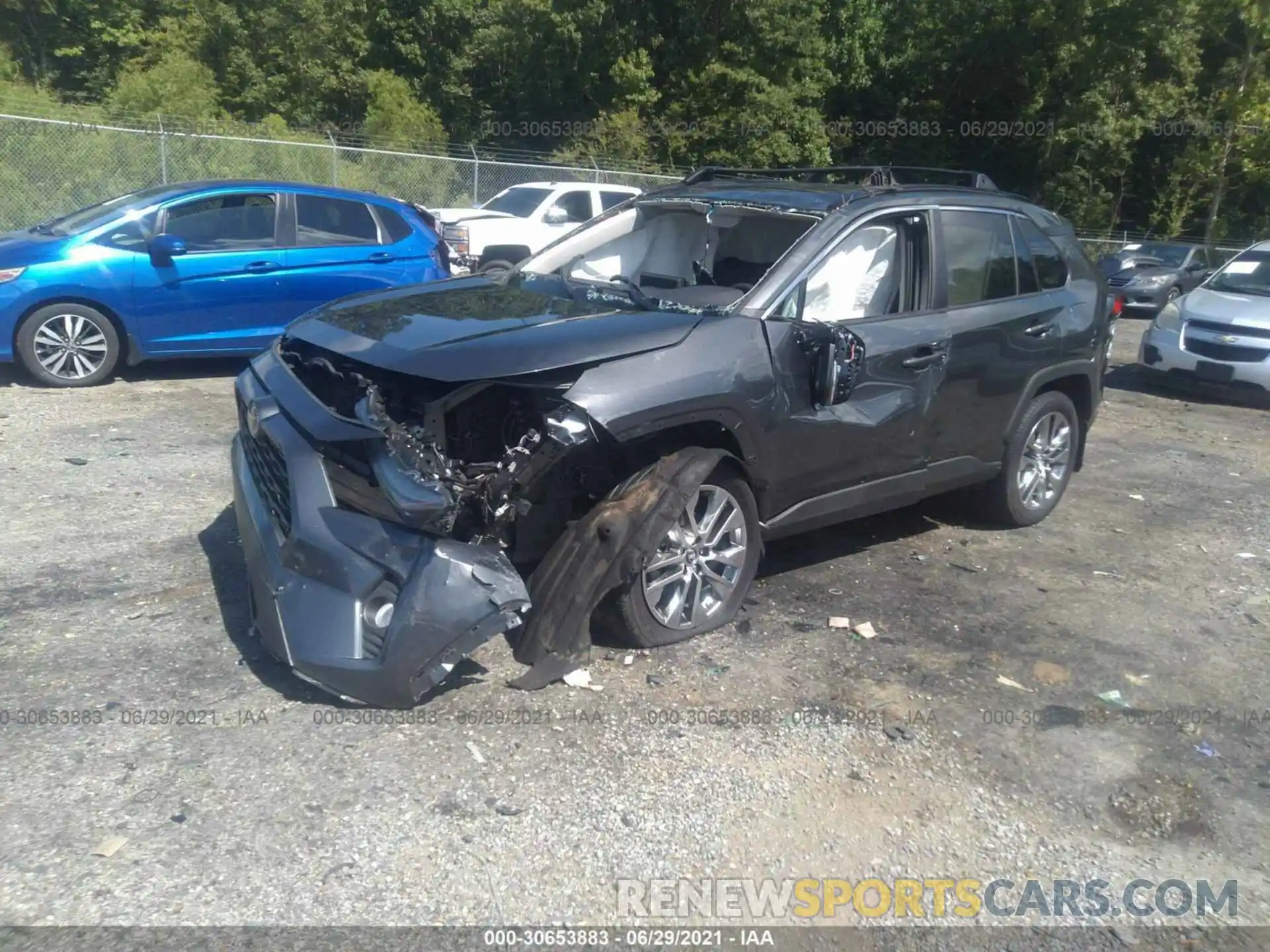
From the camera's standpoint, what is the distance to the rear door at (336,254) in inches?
364

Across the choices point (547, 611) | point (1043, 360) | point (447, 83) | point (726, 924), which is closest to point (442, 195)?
point (447, 83)

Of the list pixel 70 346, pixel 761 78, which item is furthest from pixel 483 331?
pixel 761 78

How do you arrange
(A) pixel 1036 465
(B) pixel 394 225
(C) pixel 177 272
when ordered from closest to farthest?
1. (A) pixel 1036 465
2. (C) pixel 177 272
3. (B) pixel 394 225

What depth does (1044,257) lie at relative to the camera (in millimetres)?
6418

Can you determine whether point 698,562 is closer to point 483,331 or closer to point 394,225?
point 483,331

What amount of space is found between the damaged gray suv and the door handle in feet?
0.04

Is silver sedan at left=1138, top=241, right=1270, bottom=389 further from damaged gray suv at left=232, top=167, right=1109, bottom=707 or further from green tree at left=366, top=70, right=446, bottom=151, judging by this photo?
green tree at left=366, top=70, right=446, bottom=151

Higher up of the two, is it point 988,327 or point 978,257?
point 978,257

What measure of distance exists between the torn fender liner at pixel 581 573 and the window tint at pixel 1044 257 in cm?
316

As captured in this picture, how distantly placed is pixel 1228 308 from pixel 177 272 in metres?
9.90

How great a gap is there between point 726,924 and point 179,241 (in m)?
7.26

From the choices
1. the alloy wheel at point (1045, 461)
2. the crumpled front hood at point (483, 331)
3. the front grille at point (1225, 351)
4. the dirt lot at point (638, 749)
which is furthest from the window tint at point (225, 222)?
the front grille at point (1225, 351)

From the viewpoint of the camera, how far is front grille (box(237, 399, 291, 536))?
13.9 feet

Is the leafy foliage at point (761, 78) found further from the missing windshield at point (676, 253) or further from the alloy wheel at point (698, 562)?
the alloy wheel at point (698, 562)
